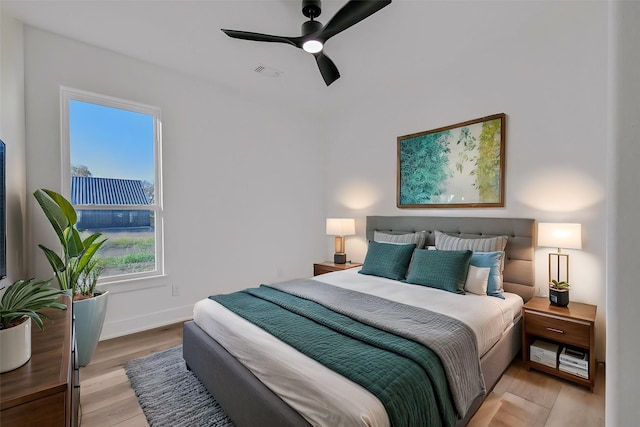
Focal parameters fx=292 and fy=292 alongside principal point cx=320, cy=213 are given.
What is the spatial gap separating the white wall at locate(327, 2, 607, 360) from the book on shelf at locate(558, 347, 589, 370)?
272 millimetres

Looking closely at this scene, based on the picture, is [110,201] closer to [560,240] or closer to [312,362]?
[312,362]

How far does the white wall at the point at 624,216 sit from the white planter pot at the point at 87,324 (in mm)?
3048

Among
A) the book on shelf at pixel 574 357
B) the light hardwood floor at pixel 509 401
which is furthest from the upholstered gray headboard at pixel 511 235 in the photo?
the light hardwood floor at pixel 509 401

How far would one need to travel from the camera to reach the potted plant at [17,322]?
1.02 m

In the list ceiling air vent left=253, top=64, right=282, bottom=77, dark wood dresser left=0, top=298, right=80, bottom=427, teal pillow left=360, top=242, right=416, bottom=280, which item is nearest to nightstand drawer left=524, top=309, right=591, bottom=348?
teal pillow left=360, top=242, right=416, bottom=280

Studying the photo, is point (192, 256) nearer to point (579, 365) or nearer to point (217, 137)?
point (217, 137)

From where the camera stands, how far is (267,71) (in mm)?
3369

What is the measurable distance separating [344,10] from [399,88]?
2.16 metres

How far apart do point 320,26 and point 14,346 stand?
93.1 inches

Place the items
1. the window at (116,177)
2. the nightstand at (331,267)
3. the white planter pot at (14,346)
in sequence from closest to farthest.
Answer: the white planter pot at (14,346), the window at (116,177), the nightstand at (331,267)

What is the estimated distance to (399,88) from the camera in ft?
12.4

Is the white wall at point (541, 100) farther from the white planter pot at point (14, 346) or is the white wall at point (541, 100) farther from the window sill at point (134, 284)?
the window sill at point (134, 284)

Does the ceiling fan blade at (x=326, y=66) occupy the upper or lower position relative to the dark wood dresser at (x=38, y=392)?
upper

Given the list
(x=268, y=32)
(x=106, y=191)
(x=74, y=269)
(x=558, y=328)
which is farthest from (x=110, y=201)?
(x=558, y=328)
